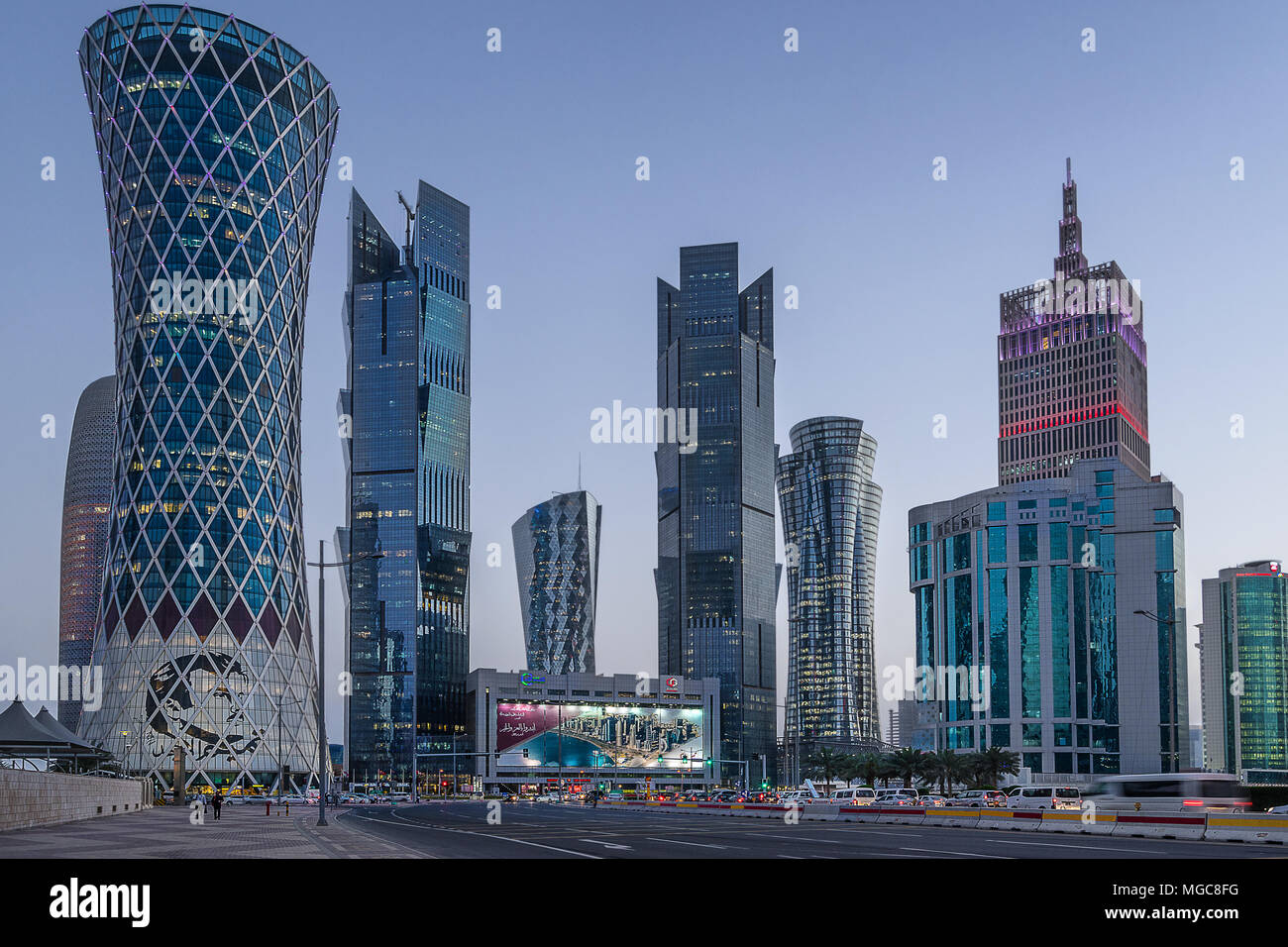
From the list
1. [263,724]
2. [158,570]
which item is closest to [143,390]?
[158,570]

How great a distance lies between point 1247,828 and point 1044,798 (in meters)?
51.8

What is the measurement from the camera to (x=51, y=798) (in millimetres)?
54406

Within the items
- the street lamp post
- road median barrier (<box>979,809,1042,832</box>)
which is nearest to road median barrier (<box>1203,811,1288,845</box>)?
road median barrier (<box>979,809,1042,832</box>)

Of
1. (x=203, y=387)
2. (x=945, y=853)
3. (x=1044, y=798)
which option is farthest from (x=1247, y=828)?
(x=203, y=387)

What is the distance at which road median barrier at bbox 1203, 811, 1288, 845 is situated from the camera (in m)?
42.4

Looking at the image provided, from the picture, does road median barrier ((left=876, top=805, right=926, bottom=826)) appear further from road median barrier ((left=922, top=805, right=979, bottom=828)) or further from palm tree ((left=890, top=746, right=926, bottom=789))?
palm tree ((left=890, top=746, right=926, bottom=789))

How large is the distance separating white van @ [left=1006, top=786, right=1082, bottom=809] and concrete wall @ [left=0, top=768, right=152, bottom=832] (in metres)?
54.9

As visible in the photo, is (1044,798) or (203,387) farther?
(203,387)

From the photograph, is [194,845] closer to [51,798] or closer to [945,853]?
[51,798]

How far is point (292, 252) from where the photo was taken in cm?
17100

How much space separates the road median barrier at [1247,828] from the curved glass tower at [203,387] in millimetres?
139823

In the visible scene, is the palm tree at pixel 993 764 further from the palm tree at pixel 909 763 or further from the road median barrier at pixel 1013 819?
the road median barrier at pixel 1013 819

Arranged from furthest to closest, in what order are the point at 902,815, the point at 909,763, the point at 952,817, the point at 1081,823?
1. the point at 909,763
2. the point at 902,815
3. the point at 952,817
4. the point at 1081,823

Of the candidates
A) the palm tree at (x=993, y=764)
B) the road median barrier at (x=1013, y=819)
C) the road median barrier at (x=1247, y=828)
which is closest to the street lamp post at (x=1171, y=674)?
the road median barrier at (x=1013, y=819)
